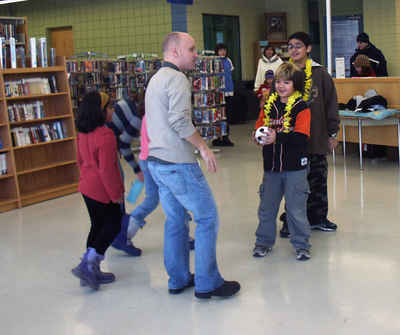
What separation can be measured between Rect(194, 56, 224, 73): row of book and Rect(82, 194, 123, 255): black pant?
536 centimetres

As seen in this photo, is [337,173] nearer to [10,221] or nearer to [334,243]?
[334,243]

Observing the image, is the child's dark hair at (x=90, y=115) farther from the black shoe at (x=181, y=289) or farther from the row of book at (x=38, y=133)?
the row of book at (x=38, y=133)

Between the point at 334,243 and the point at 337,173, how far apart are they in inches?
107

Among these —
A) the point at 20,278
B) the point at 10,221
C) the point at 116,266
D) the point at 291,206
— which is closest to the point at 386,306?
the point at 291,206

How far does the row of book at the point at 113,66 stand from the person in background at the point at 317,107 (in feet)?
16.1

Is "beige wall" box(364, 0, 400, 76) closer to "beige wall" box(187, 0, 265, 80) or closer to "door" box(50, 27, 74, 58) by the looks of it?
"beige wall" box(187, 0, 265, 80)

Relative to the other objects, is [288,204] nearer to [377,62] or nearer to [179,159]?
[179,159]

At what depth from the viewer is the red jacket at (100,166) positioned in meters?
3.57

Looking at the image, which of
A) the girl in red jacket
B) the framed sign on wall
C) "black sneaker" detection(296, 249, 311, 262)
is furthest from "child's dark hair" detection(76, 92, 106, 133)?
the framed sign on wall

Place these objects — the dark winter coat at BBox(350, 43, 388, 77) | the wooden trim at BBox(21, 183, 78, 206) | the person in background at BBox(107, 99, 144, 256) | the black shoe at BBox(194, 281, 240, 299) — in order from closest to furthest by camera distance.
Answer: the black shoe at BBox(194, 281, 240, 299), the person in background at BBox(107, 99, 144, 256), the wooden trim at BBox(21, 183, 78, 206), the dark winter coat at BBox(350, 43, 388, 77)

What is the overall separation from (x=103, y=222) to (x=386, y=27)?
9045 millimetres

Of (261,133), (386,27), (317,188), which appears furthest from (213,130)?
(261,133)

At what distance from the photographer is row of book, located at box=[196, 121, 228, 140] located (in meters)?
8.95

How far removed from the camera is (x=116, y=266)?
164 inches
